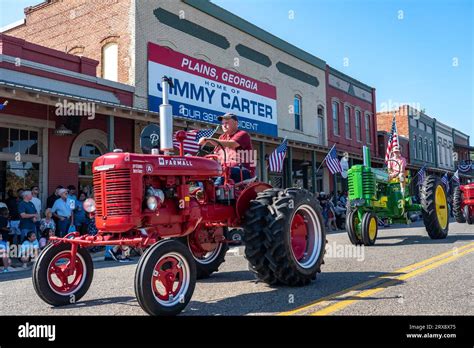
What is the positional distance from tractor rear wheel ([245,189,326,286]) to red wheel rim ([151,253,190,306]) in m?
1.29

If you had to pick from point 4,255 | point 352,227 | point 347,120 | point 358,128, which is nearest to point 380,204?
point 352,227

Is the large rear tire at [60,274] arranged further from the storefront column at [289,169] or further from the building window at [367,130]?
the building window at [367,130]

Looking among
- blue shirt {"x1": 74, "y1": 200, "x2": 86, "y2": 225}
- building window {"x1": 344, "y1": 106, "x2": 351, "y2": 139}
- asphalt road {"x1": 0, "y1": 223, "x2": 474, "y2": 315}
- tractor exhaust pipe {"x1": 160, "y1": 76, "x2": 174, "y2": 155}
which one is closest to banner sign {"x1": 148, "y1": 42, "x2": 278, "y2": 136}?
blue shirt {"x1": 74, "y1": 200, "x2": 86, "y2": 225}

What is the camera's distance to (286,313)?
14.9 feet

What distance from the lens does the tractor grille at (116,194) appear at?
4746 millimetres

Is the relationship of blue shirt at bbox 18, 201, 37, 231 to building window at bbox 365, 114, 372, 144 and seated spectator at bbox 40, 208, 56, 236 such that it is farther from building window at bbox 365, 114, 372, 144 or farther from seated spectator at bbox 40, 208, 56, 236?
building window at bbox 365, 114, 372, 144

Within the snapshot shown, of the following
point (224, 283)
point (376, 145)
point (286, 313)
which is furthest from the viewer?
point (376, 145)

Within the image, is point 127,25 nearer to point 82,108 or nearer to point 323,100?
point 82,108

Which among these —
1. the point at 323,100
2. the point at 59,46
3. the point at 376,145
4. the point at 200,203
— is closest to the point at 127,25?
the point at 59,46

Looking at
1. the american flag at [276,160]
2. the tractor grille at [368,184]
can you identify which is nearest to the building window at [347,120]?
the american flag at [276,160]

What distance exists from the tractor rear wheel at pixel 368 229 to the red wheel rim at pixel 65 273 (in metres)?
6.91

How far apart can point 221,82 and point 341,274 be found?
14049 mm

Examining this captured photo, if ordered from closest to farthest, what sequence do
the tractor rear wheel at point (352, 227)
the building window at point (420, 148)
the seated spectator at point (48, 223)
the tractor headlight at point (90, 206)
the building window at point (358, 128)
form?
1. the tractor headlight at point (90, 206)
2. the tractor rear wheel at point (352, 227)
3. the seated spectator at point (48, 223)
4. the building window at point (358, 128)
5. the building window at point (420, 148)

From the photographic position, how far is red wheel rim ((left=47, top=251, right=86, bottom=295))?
5.14 m
